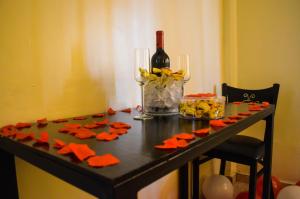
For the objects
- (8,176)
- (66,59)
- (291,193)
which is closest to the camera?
A: (8,176)

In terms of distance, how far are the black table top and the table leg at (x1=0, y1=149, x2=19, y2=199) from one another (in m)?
0.11

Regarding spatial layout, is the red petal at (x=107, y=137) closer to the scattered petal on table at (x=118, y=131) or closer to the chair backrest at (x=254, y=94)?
the scattered petal on table at (x=118, y=131)

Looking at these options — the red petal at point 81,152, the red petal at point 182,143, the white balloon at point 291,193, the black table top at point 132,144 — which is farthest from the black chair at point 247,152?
the red petal at point 81,152

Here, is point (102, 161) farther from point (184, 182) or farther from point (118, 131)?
point (184, 182)

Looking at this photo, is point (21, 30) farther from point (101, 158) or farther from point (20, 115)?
point (101, 158)

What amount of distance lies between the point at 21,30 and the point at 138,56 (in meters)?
0.42

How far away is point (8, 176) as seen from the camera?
744 millimetres

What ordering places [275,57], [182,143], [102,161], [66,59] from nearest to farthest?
[102,161]
[182,143]
[66,59]
[275,57]

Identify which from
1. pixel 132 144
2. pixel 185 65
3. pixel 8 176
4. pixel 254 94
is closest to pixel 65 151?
pixel 132 144

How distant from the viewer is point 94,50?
1.03 metres

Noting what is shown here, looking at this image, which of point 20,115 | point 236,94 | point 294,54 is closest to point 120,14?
point 20,115

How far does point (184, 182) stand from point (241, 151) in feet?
1.53

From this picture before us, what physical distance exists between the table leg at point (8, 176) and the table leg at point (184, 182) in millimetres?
1044

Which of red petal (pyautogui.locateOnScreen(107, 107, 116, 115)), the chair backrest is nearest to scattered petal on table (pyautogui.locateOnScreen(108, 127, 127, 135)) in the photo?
red petal (pyautogui.locateOnScreen(107, 107, 116, 115))
